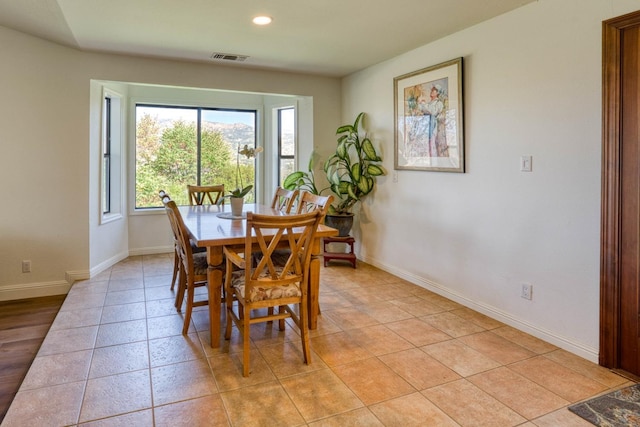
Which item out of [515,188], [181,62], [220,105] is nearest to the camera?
[515,188]

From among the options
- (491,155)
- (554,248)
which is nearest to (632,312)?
(554,248)

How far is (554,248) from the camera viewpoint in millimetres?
2684

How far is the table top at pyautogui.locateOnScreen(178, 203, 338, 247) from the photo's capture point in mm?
2438

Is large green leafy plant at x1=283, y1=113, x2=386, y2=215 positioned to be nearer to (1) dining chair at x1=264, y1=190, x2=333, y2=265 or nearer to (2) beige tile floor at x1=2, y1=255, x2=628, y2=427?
(1) dining chair at x1=264, y1=190, x2=333, y2=265

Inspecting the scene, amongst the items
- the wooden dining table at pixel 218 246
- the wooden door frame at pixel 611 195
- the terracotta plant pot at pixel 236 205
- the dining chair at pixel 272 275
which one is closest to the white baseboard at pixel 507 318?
the wooden door frame at pixel 611 195

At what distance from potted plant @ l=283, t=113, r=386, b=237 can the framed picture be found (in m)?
0.42

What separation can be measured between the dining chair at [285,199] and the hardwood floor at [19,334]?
2125mm

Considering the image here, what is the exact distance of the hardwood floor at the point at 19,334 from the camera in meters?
2.25

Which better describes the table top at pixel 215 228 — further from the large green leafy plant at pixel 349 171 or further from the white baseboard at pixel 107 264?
the white baseboard at pixel 107 264

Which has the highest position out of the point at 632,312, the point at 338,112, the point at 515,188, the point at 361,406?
the point at 338,112

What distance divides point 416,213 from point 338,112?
6.50 ft

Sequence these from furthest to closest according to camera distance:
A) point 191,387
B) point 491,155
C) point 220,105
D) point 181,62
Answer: point 220,105 → point 181,62 → point 491,155 → point 191,387

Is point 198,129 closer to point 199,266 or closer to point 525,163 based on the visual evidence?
point 199,266

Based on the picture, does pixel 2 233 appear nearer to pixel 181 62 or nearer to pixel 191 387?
pixel 181 62
